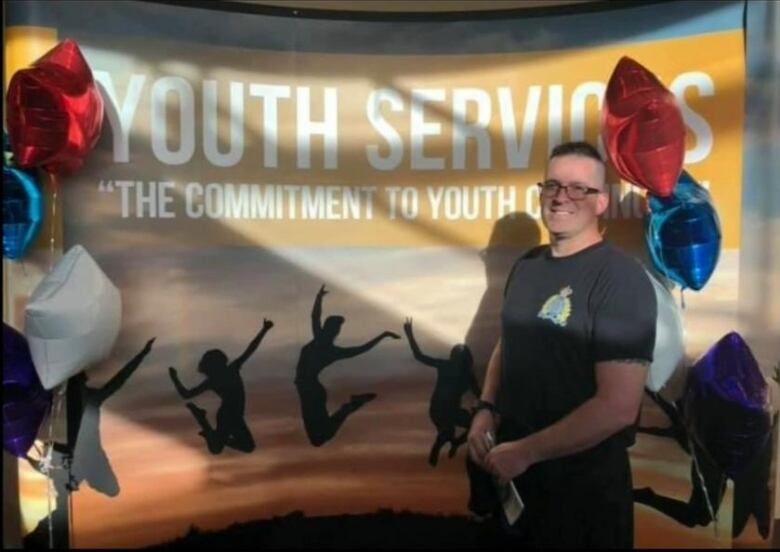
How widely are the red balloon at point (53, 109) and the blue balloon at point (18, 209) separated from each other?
6 centimetres

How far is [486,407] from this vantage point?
226 centimetres

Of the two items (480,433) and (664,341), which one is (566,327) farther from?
(480,433)

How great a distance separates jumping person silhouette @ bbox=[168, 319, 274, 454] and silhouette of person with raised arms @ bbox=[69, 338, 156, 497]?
0.18 m

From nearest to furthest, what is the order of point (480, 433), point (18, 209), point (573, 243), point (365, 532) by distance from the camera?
point (18, 209) < point (573, 243) < point (480, 433) < point (365, 532)

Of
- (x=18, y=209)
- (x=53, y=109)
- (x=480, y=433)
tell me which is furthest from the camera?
(x=480, y=433)

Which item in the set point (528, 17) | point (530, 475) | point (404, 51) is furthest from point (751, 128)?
point (530, 475)

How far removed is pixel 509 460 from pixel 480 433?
0.11m

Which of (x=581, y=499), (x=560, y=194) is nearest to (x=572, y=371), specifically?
(x=581, y=499)

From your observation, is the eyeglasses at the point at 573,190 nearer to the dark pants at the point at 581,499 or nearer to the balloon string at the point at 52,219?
the dark pants at the point at 581,499

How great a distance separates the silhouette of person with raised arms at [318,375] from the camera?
230 cm

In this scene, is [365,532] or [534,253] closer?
[534,253]

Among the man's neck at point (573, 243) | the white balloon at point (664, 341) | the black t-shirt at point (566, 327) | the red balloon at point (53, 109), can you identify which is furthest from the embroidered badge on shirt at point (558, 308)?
the red balloon at point (53, 109)

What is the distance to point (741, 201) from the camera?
2152 mm

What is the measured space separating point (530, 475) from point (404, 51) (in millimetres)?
1251
